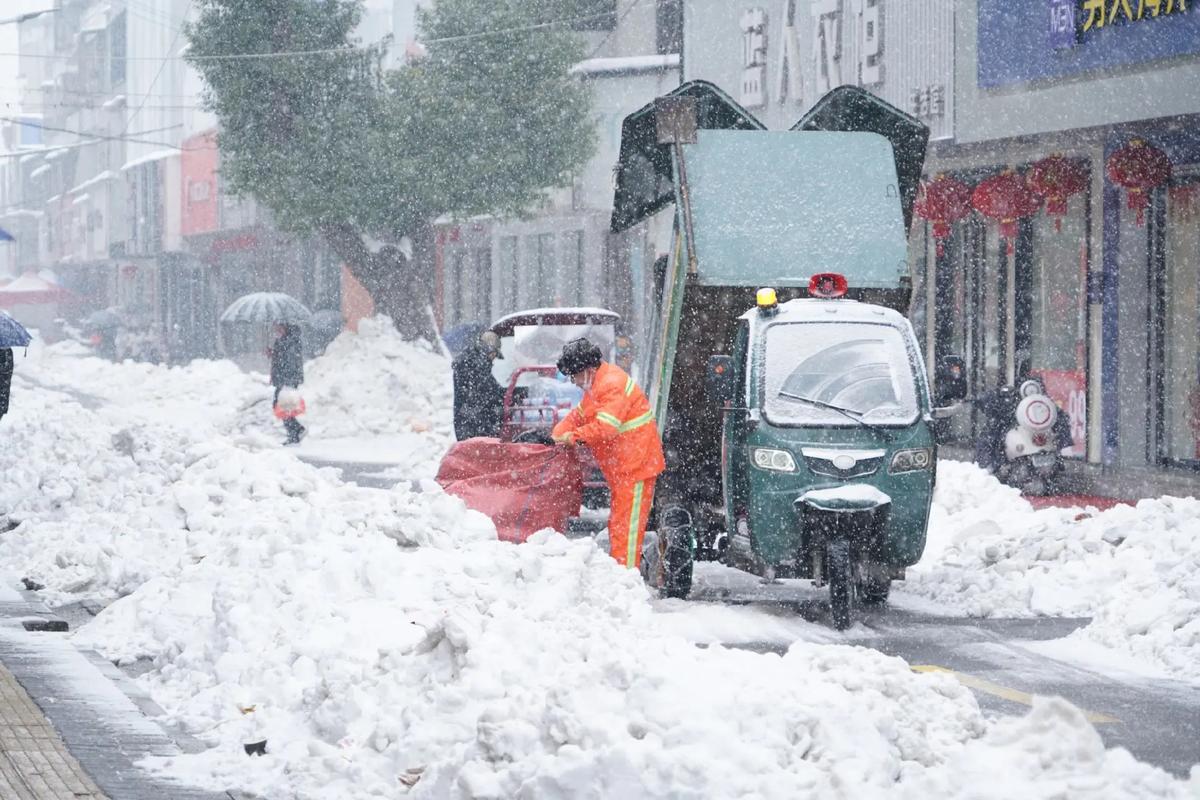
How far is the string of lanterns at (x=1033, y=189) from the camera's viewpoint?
18.6 metres

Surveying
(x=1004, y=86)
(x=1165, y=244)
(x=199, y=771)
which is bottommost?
(x=199, y=771)

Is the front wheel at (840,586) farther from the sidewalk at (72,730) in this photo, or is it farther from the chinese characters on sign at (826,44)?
the chinese characters on sign at (826,44)

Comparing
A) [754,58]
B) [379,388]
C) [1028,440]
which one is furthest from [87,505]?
[379,388]

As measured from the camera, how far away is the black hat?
11266 millimetres

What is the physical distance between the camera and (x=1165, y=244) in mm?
19422

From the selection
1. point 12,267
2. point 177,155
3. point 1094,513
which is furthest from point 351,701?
point 12,267

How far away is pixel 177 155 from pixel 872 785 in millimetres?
66969

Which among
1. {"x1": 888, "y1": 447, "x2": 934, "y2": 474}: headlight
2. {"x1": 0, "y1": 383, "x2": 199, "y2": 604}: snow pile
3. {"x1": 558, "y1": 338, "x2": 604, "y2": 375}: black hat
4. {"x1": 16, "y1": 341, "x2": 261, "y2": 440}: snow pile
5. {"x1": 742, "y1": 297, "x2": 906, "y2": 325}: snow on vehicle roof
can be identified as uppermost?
{"x1": 742, "y1": 297, "x2": 906, "y2": 325}: snow on vehicle roof

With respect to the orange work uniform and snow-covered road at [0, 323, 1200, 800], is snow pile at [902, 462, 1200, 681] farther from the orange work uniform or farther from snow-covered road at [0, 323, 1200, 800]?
the orange work uniform

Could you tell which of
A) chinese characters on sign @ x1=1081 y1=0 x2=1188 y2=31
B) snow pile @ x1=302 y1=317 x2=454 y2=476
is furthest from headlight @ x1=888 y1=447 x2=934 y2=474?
snow pile @ x1=302 y1=317 x2=454 y2=476

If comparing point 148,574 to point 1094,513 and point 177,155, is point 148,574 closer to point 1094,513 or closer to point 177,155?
point 1094,513

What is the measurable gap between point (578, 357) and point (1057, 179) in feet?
34.7

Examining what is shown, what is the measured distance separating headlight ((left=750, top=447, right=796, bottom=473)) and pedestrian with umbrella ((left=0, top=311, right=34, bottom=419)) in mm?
6524

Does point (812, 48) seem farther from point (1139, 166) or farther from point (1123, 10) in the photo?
point (1139, 166)
